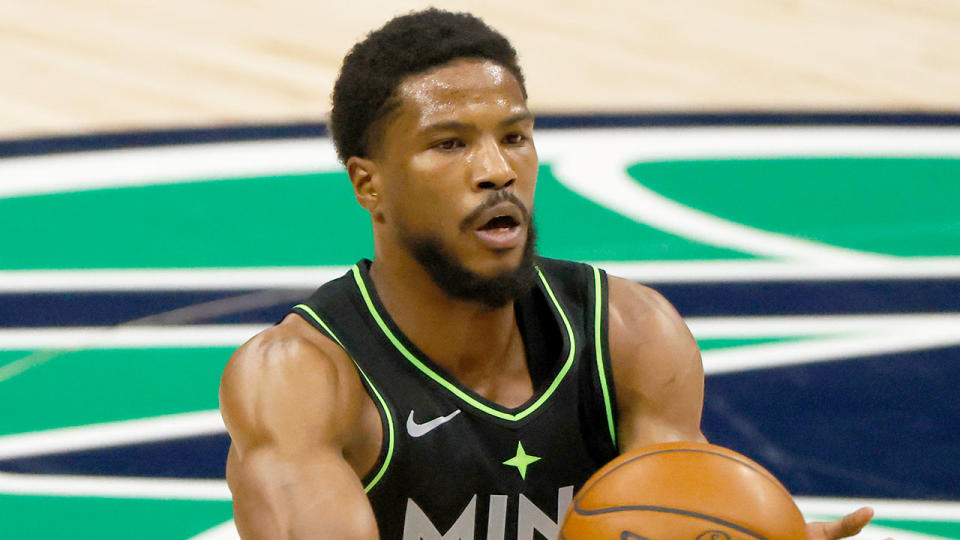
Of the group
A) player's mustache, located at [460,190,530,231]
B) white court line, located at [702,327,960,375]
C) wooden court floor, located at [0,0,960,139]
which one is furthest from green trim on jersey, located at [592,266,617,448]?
wooden court floor, located at [0,0,960,139]

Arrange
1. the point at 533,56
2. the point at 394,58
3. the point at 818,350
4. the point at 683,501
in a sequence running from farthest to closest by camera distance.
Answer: the point at 533,56
the point at 818,350
the point at 394,58
the point at 683,501

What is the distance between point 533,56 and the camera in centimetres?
891

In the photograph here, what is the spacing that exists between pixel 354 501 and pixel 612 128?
5.08 metres

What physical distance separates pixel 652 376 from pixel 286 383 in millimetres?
871

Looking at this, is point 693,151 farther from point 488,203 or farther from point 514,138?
point 488,203

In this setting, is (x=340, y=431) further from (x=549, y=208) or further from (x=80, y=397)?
(x=549, y=208)

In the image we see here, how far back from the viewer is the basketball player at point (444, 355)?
3004 mm

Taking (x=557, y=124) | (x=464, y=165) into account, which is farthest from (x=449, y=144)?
(x=557, y=124)

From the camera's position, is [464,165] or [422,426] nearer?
[464,165]

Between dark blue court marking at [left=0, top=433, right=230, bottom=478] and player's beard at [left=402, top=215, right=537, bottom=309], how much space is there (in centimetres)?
201

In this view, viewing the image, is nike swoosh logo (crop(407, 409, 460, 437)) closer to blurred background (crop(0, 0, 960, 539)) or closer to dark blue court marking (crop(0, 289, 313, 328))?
blurred background (crop(0, 0, 960, 539))

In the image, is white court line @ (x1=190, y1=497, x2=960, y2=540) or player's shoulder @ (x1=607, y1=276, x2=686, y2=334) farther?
white court line @ (x1=190, y1=497, x2=960, y2=540)

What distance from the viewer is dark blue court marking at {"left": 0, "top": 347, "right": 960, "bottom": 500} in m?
4.86

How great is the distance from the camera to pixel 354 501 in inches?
113
